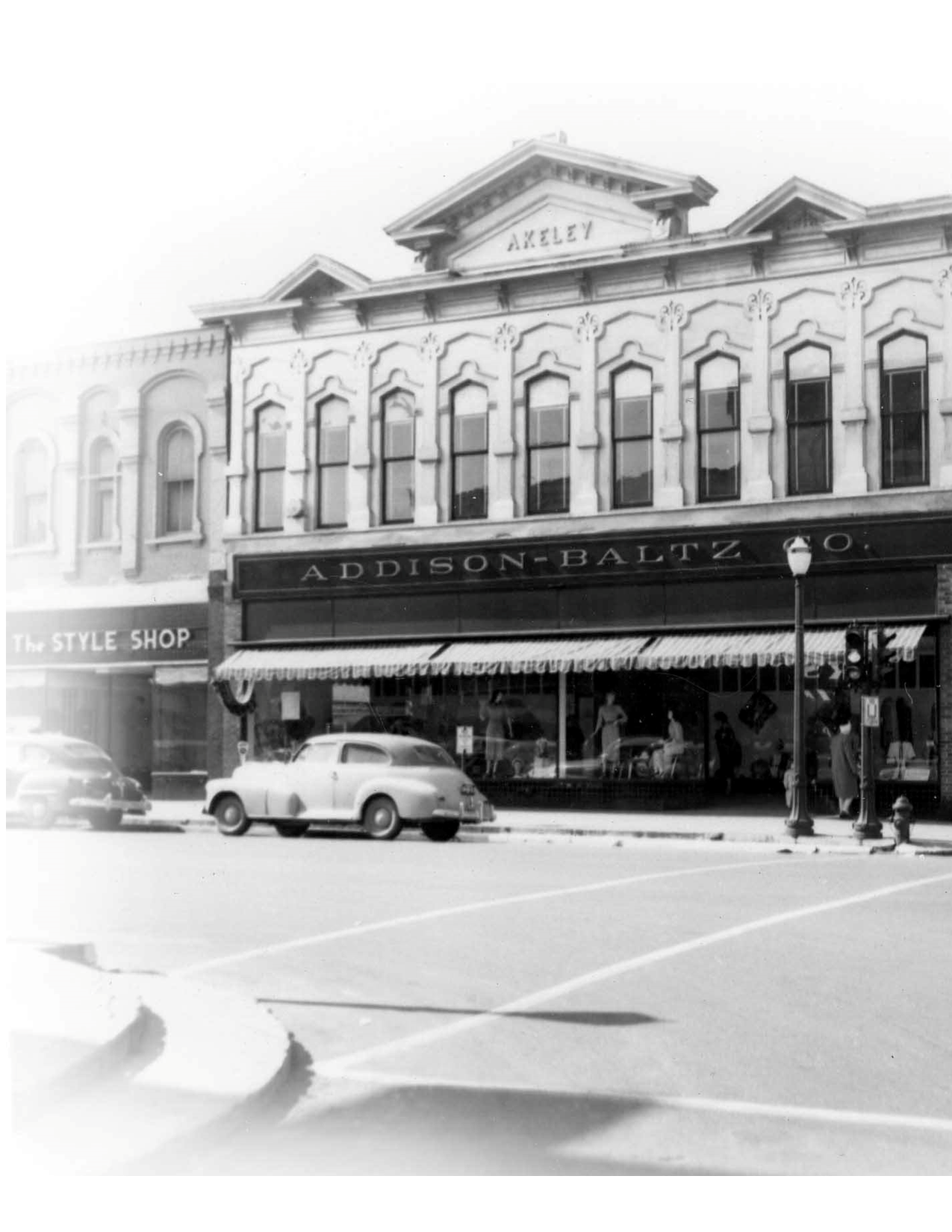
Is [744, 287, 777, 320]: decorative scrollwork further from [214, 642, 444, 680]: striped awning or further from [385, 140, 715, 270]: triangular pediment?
[214, 642, 444, 680]: striped awning

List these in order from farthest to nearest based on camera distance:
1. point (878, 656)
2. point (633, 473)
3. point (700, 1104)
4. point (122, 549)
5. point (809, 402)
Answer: point (633, 473) → point (122, 549) → point (809, 402) → point (878, 656) → point (700, 1104)

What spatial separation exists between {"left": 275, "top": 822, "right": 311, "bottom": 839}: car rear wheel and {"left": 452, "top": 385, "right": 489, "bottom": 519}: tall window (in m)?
7.96

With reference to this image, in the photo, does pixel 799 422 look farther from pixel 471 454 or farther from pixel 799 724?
pixel 799 724

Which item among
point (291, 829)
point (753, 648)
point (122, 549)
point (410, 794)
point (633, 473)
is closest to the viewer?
point (410, 794)

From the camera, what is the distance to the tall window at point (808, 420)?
2828cm

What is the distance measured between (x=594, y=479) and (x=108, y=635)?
908cm

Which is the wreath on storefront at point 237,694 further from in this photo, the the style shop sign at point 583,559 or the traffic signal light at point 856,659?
the traffic signal light at point 856,659

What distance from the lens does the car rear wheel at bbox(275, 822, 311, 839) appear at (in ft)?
80.1

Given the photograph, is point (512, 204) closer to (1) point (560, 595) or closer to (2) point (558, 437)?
(2) point (558, 437)

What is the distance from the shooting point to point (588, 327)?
99.2 ft

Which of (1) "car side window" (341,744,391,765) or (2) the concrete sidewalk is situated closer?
(2) the concrete sidewalk

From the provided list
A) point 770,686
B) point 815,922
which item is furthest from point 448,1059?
point 770,686

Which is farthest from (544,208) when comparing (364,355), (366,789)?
(366,789)

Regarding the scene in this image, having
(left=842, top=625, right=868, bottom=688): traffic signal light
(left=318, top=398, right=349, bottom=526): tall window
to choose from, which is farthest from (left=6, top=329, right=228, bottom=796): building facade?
(left=842, top=625, right=868, bottom=688): traffic signal light
